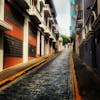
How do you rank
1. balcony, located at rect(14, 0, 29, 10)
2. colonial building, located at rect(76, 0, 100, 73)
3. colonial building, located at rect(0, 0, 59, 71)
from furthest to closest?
balcony, located at rect(14, 0, 29, 10) < colonial building, located at rect(76, 0, 100, 73) < colonial building, located at rect(0, 0, 59, 71)

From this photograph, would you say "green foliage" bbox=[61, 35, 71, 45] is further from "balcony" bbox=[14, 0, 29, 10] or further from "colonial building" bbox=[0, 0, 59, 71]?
"balcony" bbox=[14, 0, 29, 10]

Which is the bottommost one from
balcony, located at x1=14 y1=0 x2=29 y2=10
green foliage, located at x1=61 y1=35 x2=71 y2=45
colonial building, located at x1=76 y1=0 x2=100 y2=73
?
colonial building, located at x1=76 y1=0 x2=100 y2=73

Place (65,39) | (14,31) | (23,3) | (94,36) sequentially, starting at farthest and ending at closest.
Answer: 1. (65,39)
2. (23,3)
3. (14,31)
4. (94,36)

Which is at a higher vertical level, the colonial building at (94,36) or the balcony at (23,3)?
the balcony at (23,3)

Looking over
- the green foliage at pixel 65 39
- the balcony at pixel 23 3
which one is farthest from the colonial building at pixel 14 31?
the green foliage at pixel 65 39

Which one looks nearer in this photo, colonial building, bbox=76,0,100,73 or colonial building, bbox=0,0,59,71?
colonial building, bbox=0,0,59,71

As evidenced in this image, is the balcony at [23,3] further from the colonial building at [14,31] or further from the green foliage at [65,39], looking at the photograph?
the green foliage at [65,39]

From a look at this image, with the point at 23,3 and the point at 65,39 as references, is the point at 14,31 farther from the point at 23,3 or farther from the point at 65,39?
the point at 65,39

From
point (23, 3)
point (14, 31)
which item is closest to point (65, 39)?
point (23, 3)

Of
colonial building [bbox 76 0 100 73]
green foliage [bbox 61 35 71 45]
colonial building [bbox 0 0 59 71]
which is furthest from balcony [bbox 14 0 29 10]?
green foliage [bbox 61 35 71 45]

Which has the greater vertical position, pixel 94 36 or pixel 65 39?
pixel 65 39

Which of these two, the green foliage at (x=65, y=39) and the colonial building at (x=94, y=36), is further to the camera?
the green foliage at (x=65, y=39)

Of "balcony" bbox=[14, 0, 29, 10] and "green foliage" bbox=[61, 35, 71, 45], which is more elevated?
"green foliage" bbox=[61, 35, 71, 45]

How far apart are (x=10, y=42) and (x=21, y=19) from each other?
576cm
